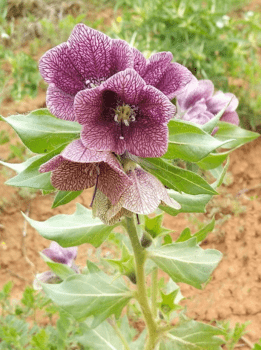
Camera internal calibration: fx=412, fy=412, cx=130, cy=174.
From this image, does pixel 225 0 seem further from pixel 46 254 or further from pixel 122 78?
pixel 122 78

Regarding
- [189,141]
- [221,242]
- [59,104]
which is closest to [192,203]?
[189,141]

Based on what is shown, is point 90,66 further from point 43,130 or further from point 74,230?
point 74,230

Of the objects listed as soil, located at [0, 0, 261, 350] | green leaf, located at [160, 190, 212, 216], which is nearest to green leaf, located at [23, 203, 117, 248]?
green leaf, located at [160, 190, 212, 216]

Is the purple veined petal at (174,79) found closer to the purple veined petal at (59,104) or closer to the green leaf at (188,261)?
the purple veined petal at (59,104)

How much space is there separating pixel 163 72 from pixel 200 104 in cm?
44

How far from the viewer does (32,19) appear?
17.1 feet

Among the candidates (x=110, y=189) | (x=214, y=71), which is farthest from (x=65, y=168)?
(x=214, y=71)

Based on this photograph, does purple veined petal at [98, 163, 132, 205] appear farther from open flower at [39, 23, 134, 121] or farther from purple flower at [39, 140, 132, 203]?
open flower at [39, 23, 134, 121]

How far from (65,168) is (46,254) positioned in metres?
1.09

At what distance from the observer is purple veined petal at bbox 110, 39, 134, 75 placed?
1.03 meters

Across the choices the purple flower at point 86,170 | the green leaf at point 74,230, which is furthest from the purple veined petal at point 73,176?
the green leaf at point 74,230

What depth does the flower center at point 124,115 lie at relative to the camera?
106cm

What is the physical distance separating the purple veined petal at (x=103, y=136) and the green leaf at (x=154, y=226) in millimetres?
557

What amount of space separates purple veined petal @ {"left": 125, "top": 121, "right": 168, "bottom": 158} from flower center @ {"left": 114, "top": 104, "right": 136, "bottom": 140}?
0.06 feet
